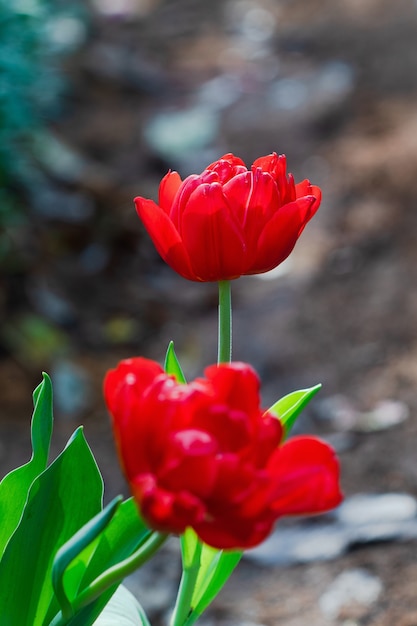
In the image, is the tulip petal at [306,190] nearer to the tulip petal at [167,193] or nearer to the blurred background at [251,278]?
the tulip petal at [167,193]

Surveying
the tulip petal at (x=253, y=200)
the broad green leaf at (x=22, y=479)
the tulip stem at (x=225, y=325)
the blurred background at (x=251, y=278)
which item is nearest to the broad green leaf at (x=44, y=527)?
the broad green leaf at (x=22, y=479)

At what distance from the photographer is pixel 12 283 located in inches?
104

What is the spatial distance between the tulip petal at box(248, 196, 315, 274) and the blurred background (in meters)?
0.83

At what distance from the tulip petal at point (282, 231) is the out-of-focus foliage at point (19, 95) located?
4.79ft

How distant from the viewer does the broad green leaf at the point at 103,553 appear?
92 centimetres

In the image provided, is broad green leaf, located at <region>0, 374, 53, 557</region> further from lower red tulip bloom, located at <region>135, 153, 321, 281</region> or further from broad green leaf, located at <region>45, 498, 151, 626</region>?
lower red tulip bloom, located at <region>135, 153, 321, 281</region>

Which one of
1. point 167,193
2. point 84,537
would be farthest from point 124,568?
point 167,193

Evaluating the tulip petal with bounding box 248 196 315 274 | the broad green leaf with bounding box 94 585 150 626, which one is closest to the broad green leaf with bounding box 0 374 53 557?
the broad green leaf with bounding box 94 585 150 626

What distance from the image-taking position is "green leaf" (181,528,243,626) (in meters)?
0.98

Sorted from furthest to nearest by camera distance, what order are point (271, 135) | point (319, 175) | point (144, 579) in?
point (271, 135) → point (319, 175) → point (144, 579)

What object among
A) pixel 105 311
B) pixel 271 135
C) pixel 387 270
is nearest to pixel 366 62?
pixel 271 135

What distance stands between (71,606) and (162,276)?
2.12 metres

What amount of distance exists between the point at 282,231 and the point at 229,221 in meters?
0.05

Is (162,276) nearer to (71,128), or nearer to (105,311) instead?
(105,311)
